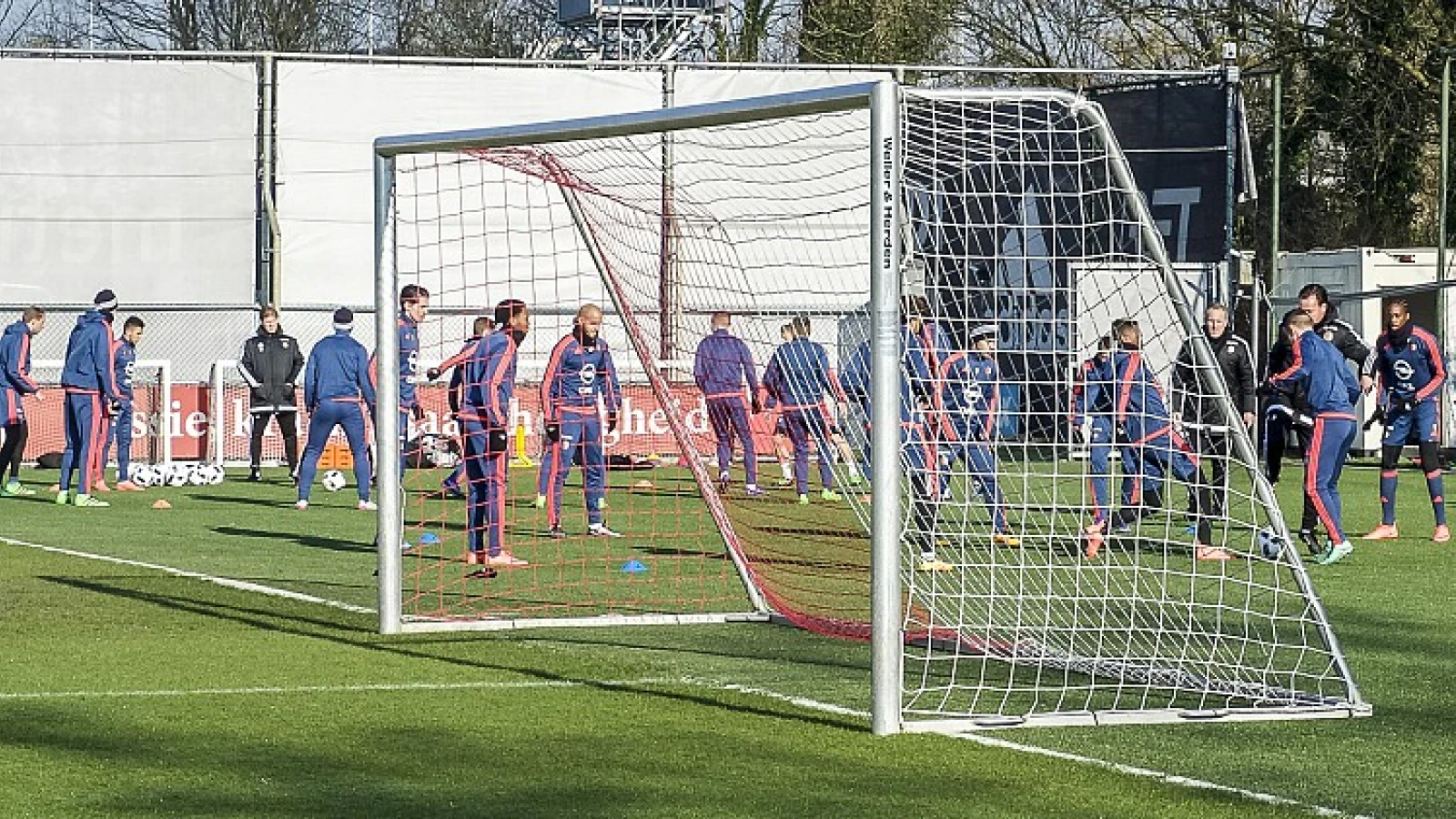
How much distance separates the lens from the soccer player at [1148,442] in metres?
11.9

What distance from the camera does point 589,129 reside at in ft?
35.2

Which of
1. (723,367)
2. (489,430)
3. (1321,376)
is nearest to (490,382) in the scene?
(489,430)

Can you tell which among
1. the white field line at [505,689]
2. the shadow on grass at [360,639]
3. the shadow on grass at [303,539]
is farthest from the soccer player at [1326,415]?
the white field line at [505,689]

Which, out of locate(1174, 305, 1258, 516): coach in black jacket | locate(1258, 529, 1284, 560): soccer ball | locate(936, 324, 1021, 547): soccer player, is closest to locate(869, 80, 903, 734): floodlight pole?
A: locate(1174, 305, 1258, 516): coach in black jacket

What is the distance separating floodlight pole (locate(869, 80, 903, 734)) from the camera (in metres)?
8.68

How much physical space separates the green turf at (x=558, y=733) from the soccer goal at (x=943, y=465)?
406 mm

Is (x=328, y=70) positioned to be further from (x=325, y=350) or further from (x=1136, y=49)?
(x=1136, y=49)

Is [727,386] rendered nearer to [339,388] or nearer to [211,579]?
[339,388]

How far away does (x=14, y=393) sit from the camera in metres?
23.6

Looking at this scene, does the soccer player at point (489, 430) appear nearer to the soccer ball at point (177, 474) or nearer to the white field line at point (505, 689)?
the white field line at point (505, 689)

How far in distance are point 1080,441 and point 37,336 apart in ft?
67.2

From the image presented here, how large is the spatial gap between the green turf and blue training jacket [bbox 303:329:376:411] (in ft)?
23.0

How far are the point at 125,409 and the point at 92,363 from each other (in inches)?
97.8

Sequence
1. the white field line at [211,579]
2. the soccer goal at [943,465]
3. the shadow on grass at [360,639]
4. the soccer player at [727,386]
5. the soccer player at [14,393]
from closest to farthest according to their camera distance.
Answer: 1. the shadow on grass at [360,639]
2. the soccer goal at [943,465]
3. the white field line at [211,579]
4. the soccer player at [727,386]
5. the soccer player at [14,393]
